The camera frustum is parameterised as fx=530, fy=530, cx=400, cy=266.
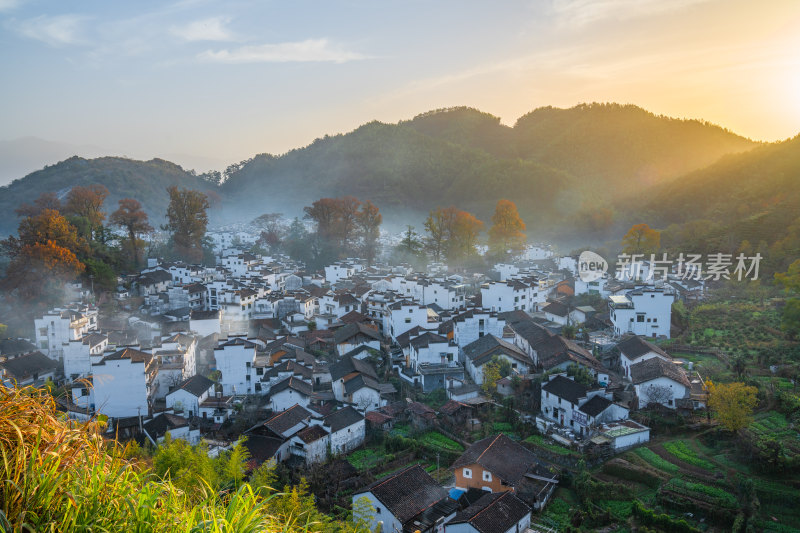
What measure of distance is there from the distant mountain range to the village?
22122 millimetres

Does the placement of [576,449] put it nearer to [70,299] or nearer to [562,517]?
[562,517]

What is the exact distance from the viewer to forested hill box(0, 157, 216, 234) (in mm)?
51363

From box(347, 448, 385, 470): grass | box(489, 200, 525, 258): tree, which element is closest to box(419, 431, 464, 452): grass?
box(347, 448, 385, 470): grass

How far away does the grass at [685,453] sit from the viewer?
9.93m

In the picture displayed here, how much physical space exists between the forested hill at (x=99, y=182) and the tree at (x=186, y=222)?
23.7m

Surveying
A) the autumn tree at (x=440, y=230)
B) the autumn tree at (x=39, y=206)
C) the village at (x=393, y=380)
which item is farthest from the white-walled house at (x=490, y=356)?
the autumn tree at (x=39, y=206)

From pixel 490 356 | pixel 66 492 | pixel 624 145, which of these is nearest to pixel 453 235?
pixel 490 356

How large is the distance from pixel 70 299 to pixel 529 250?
83.7 feet

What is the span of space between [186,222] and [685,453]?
1073 inches

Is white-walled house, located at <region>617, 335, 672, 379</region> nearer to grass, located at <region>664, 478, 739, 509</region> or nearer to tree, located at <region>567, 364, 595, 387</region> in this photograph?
tree, located at <region>567, 364, 595, 387</region>

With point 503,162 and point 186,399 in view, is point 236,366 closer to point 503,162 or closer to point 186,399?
point 186,399

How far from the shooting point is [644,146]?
6016cm

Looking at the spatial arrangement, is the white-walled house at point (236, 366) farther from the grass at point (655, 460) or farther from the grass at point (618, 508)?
the grass at point (655, 460)

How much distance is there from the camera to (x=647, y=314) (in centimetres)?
1798
